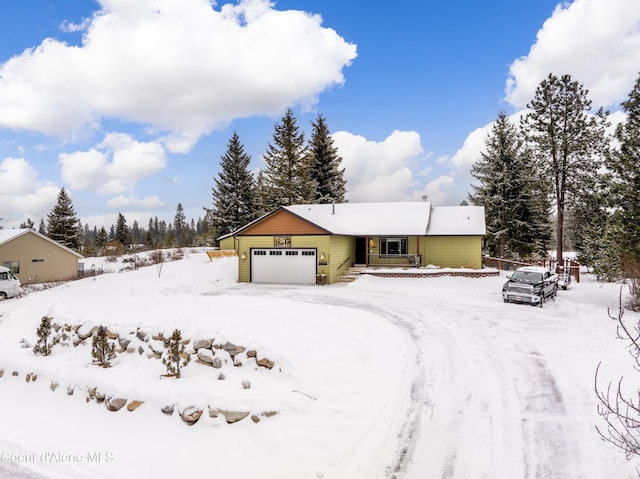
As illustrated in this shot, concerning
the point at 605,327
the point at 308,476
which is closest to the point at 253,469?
the point at 308,476

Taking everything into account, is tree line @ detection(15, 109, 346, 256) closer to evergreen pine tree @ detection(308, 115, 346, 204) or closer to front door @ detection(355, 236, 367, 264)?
evergreen pine tree @ detection(308, 115, 346, 204)

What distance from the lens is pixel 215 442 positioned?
5.73 m

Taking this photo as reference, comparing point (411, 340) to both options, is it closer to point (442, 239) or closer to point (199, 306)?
point (199, 306)

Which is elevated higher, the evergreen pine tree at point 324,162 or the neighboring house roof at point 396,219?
the evergreen pine tree at point 324,162

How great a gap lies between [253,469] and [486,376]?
5.27 m

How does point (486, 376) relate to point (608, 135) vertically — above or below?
below

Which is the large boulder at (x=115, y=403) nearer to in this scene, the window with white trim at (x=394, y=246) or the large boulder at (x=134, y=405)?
the large boulder at (x=134, y=405)

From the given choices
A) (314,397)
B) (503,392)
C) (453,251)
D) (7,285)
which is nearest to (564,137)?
(453,251)

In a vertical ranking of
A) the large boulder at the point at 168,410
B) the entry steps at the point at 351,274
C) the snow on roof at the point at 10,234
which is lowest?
the large boulder at the point at 168,410

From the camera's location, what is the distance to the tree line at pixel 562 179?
14.9 m

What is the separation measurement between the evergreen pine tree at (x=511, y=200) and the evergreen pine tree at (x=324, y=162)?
50.6 feet

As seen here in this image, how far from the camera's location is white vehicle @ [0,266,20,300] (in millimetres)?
20047

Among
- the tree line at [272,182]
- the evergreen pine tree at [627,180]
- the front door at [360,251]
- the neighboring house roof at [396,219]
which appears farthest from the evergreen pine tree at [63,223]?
the evergreen pine tree at [627,180]

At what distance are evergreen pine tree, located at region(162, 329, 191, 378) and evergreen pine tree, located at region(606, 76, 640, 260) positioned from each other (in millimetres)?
16542
